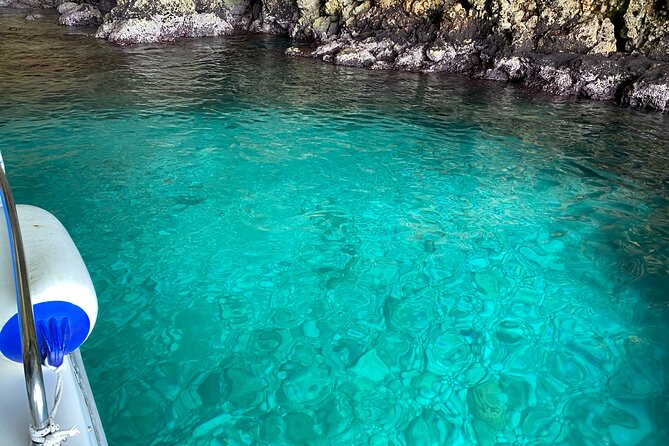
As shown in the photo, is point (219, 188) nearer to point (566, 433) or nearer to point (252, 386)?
point (252, 386)

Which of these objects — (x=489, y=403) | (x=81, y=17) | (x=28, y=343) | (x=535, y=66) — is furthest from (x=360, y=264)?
(x=81, y=17)

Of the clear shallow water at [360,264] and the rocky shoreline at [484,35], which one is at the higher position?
the rocky shoreline at [484,35]

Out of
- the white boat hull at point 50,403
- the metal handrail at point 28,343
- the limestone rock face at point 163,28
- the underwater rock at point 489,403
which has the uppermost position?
the limestone rock face at point 163,28

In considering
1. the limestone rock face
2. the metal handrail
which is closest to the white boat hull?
the metal handrail

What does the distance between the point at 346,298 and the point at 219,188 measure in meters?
3.23

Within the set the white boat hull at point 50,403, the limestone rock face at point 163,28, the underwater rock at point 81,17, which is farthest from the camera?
the underwater rock at point 81,17

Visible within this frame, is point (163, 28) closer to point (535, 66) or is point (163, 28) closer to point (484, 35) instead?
point (484, 35)

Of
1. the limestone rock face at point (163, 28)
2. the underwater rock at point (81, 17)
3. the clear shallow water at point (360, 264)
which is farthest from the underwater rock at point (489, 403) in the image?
the underwater rock at point (81, 17)

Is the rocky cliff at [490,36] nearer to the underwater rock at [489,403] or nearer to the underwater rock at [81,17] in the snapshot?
the underwater rock at [81,17]

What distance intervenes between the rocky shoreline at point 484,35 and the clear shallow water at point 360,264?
2081 millimetres

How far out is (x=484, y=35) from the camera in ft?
49.8

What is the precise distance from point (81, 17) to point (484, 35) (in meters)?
17.4

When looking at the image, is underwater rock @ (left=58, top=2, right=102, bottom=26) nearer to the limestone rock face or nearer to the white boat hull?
the limestone rock face

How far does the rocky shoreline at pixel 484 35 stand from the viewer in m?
12.6
